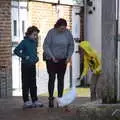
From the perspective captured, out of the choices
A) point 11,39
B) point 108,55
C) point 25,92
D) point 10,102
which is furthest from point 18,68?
point 108,55

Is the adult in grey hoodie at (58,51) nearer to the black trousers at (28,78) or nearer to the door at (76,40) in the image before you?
the black trousers at (28,78)

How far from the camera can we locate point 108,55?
33.7ft

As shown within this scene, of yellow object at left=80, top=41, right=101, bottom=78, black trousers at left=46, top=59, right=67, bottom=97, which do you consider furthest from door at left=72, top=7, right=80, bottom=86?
yellow object at left=80, top=41, right=101, bottom=78

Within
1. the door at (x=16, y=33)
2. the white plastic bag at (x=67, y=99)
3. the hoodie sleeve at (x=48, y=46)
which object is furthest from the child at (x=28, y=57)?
the door at (x=16, y=33)

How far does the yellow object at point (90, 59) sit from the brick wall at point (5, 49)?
3304 millimetres

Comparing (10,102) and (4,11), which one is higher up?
(4,11)

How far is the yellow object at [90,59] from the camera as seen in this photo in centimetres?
1163

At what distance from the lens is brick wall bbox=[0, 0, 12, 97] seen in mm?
14398

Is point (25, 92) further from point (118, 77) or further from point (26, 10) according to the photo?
point (26, 10)

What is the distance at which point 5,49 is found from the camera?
572 inches

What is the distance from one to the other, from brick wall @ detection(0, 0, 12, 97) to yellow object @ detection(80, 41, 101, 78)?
3.30 metres

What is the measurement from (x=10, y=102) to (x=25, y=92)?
130cm

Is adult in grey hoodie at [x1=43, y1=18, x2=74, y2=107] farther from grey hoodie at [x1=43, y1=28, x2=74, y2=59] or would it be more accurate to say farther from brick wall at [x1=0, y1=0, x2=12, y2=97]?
brick wall at [x1=0, y1=0, x2=12, y2=97]

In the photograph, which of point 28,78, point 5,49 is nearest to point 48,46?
point 28,78
